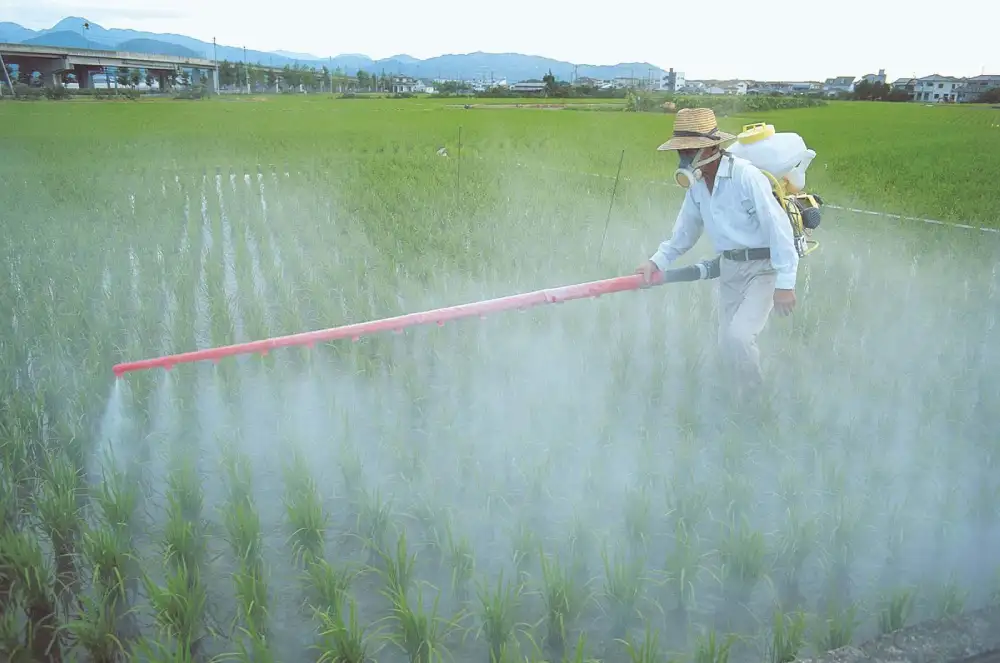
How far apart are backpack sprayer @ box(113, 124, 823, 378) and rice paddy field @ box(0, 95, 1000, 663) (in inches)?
11.8

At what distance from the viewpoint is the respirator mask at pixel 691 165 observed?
8.96 feet

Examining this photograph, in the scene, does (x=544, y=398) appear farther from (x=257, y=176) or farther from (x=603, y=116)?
(x=603, y=116)

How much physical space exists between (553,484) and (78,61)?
13.6m

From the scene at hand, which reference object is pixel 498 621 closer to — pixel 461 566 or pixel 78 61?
pixel 461 566

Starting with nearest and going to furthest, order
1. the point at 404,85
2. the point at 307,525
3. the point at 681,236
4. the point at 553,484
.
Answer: the point at 307,525
the point at 553,484
the point at 681,236
the point at 404,85

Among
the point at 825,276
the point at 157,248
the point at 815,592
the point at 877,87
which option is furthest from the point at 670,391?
the point at 877,87

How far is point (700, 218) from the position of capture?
3.08m

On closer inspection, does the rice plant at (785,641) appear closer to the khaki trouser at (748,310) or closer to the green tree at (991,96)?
the khaki trouser at (748,310)

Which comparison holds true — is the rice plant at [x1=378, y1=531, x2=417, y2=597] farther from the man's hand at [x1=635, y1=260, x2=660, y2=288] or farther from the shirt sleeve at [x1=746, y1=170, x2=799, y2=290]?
the shirt sleeve at [x1=746, y1=170, x2=799, y2=290]

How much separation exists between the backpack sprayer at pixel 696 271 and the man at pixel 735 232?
115mm

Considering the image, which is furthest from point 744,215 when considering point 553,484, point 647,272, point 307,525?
point 307,525

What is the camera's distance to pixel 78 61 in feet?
42.0

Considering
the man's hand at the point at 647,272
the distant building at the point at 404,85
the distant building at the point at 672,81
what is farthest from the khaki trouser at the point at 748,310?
the distant building at the point at 404,85

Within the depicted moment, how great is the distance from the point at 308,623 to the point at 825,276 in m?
4.32
